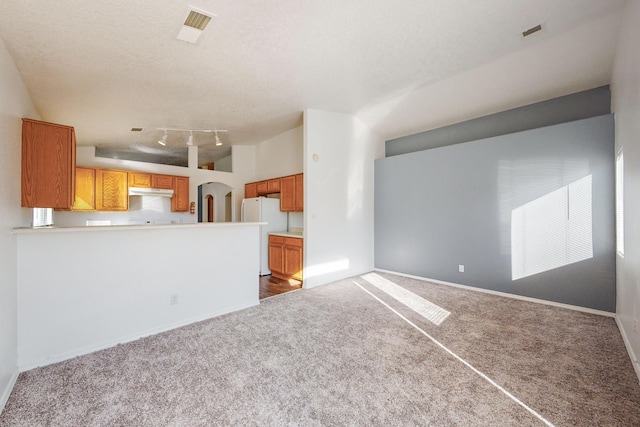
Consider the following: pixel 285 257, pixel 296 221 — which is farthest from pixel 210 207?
pixel 285 257

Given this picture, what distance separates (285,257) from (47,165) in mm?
3487

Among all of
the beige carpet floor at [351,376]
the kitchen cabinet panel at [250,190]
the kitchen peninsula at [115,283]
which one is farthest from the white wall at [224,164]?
the beige carpet floor at [351,376]

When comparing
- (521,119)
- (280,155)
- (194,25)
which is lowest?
(280,155)

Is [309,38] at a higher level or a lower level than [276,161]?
higher

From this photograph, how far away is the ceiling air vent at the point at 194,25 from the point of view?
2.21 metres

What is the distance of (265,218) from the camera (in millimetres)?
5578

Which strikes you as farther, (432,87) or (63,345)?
(432,87)

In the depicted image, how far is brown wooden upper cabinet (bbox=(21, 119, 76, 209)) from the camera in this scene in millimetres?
2387

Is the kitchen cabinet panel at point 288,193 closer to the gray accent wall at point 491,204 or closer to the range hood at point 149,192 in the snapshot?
the gray accent wall at point 491,204

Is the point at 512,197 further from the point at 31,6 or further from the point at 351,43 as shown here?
the point at 31,6

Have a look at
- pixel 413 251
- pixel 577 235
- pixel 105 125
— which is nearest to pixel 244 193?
pixel 105 125

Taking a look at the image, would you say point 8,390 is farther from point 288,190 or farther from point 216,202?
point 216,202

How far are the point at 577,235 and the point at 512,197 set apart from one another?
0.88 meters

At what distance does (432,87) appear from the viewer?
4055 millimetres
